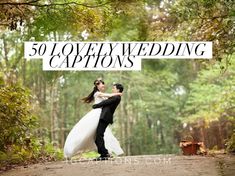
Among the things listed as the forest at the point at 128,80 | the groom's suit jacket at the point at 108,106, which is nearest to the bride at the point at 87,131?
the groom's suit jacket at the point at 108,106

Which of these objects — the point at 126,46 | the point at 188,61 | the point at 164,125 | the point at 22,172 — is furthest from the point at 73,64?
the point at 164,125

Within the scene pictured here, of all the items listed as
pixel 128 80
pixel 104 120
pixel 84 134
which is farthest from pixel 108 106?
pixel 128 80

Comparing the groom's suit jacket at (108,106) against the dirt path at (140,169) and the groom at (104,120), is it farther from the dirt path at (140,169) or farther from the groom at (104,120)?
the dirt path at (140,169)

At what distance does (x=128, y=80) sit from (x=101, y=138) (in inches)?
739

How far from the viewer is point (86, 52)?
358 inches

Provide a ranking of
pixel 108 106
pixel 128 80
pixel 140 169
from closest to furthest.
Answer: pixel 140 169 → pixel 108 106 → pixel 128 80

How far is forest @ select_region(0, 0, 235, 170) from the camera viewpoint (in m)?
7.73

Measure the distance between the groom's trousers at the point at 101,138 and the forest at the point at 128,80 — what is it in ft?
5.54

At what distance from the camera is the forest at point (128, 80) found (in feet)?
25.3

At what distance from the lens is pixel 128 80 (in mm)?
27297

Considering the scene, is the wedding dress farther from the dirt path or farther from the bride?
the dirt path

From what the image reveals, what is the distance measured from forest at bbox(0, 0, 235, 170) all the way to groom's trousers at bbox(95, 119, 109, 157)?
1.69 meters

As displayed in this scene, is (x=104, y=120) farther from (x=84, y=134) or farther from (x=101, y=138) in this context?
(x=84, y=134)

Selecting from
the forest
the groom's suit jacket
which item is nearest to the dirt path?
the groom's suit jacket
